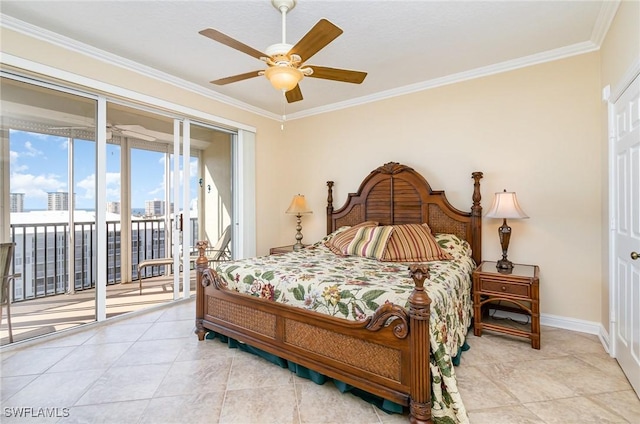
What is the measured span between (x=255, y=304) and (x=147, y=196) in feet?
9.44

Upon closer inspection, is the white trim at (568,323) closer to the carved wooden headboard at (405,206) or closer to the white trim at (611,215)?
the white trim at (611,215)

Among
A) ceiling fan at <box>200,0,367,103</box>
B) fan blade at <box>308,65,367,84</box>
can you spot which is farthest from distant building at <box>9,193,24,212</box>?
fan blade at <box>308,65,367,84</box>

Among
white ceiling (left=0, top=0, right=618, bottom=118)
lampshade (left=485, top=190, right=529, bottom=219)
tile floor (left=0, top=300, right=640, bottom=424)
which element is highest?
white ceiling (left=0, top=0, right=618, bottom=118)

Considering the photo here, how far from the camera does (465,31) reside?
2.58 m

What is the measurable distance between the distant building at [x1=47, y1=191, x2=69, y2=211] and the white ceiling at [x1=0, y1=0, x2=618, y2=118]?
145cm

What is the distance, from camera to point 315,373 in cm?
204

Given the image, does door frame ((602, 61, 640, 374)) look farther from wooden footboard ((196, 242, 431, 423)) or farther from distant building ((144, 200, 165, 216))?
distant building ((144, 200, 165, 216))

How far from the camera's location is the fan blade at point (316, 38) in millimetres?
1693

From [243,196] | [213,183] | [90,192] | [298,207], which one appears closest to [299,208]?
[298,207]

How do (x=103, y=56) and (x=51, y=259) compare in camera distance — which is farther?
(x=51, y=259)

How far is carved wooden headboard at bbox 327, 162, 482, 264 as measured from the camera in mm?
3273

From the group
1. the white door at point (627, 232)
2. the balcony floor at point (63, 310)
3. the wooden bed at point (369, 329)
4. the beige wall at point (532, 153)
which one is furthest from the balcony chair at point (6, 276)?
the white door at point (627, 232)

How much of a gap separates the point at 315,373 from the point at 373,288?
75 cm

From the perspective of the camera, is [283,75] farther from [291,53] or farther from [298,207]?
[298,207]
